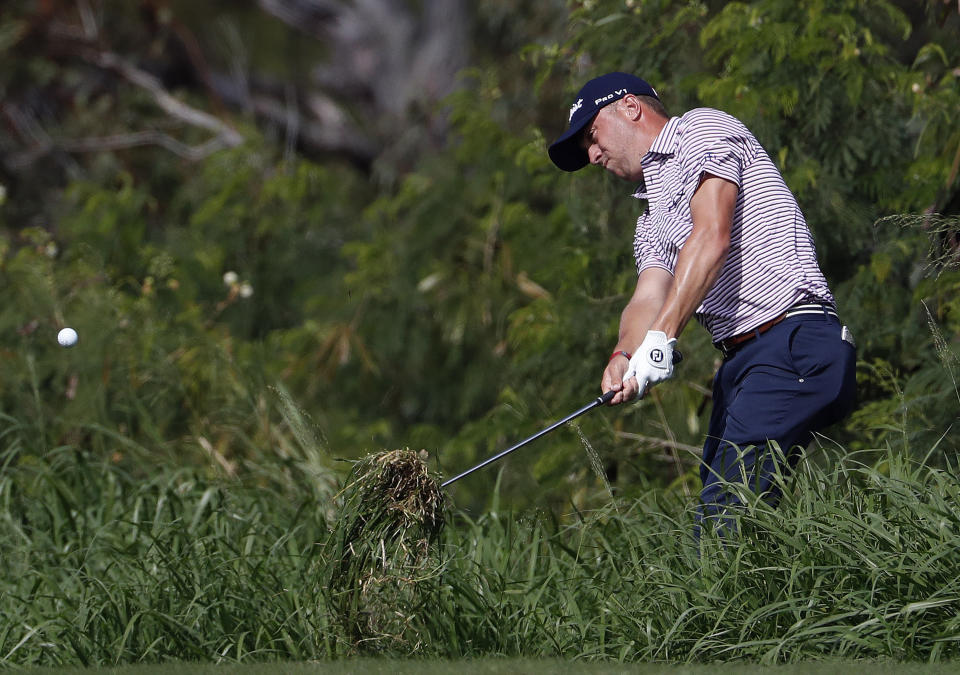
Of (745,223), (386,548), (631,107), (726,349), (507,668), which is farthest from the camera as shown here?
(631,107)

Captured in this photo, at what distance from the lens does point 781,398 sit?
4312 millimetres

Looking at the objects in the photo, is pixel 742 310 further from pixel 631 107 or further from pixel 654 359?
pixel 631 107

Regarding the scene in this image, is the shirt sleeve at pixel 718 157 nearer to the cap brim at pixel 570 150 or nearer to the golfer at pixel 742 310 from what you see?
the golfer at pixel 742 310

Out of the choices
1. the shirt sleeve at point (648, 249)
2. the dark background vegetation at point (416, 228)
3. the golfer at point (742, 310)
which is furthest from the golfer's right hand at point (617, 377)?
the dark background vegetation at point (416, 228)

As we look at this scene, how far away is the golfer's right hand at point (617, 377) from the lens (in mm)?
4359

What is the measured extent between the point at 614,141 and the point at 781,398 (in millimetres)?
1134

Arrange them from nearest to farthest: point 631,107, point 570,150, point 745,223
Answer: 1. point 745,223
2. point 631,107
3. point 570,150

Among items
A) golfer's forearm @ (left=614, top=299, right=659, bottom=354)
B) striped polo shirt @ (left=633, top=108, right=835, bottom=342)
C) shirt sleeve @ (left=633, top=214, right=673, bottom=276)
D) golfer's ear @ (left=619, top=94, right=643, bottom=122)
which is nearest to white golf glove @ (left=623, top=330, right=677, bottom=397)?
striped polo shirt @ (left=633, top=108, right=835, bottom=342)

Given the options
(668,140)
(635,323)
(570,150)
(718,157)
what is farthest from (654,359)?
(570,150)

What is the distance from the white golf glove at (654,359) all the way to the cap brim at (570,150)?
952 millimetres

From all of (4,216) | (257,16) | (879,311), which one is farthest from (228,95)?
(879,311)

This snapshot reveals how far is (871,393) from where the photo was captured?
20.3 ft

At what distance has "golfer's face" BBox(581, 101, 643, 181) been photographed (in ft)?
15.6

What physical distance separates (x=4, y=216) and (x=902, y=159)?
9639 mm
